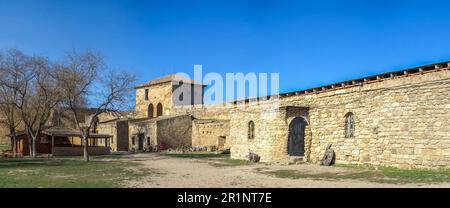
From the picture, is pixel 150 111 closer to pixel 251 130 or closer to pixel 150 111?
pixel 150 111

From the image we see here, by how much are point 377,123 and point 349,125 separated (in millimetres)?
1875

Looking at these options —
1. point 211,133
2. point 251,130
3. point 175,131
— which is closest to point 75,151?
point 175,131

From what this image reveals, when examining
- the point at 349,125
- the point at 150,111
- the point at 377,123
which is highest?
the point at 150,111

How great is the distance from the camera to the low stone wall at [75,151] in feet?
106

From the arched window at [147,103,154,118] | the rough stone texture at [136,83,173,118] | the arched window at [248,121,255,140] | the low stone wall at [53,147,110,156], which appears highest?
the rough stone texture at [136,83,173,118]

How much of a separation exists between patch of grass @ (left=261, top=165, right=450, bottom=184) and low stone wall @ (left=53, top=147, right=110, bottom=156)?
2179cm

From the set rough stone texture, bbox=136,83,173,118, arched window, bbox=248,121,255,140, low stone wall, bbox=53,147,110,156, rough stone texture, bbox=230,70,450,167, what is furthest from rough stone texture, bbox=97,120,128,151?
rough stone texture, bbox=230,70,450,167

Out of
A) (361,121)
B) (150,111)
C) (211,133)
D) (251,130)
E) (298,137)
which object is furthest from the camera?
(150,111)

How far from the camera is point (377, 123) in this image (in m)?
17.6

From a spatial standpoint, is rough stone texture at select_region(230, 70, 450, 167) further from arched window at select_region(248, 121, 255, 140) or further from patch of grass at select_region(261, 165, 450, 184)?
arched window at select_region(248, 121, 255, 140)

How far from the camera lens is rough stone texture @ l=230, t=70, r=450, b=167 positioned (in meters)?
15.1

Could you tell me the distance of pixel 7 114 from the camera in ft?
102
